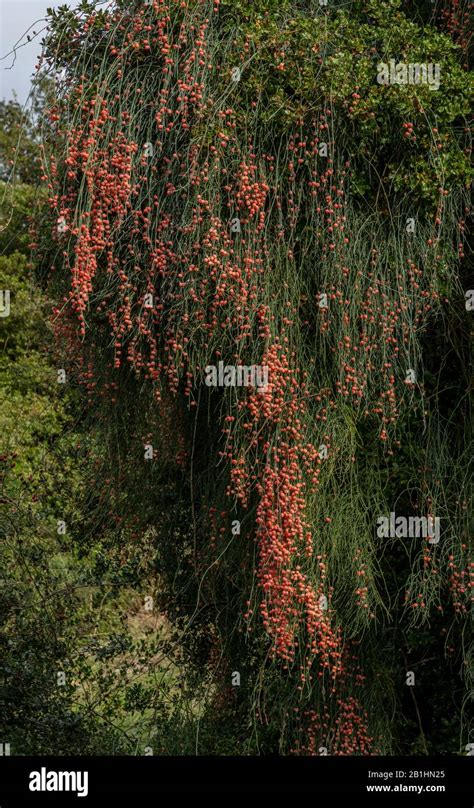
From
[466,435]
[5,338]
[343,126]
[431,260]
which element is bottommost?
[466,435]

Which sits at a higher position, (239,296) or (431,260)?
(431,260)

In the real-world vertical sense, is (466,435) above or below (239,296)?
below

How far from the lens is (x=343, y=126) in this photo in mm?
4285

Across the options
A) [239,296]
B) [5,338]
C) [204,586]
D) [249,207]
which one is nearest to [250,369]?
[239,296]

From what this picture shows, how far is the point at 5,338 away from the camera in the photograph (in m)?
9.80

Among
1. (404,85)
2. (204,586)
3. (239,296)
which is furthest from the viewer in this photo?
(204,586)

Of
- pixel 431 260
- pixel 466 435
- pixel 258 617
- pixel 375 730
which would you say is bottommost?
pixel 375 730

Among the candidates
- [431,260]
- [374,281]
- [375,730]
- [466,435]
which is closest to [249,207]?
[374,281]

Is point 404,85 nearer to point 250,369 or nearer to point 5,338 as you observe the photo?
point 250,369

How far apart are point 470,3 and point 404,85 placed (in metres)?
1.02

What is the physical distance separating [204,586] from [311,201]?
2.25 metres

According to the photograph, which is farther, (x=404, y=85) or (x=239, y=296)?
(x=404, y=85)

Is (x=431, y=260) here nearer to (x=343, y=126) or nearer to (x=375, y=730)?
(x=343, y=126)

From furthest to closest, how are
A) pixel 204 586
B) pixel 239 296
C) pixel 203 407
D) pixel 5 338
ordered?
pixel 5 338 < pixel 204 586 < pixel 203 407 < pixel 239 296
